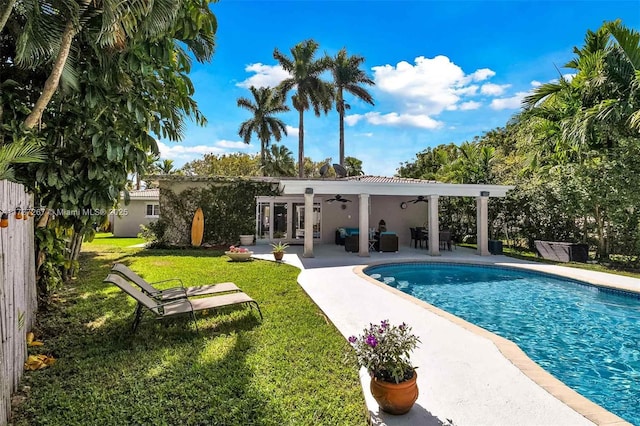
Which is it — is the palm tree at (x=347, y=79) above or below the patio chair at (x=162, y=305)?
above

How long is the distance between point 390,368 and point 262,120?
122 feet

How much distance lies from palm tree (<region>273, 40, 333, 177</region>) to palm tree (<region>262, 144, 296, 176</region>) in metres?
11.5

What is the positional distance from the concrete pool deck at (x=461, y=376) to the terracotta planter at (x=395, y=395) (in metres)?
0.12

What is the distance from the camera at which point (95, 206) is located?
520cm

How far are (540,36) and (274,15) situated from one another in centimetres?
1274

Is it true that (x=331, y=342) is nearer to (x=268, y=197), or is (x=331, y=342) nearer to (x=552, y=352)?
(x=552, y=352)

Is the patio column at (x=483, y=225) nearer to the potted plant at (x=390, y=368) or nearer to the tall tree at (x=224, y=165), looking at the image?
the potted plant at (x=390, y=368)

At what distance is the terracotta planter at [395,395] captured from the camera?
3453 millimetres

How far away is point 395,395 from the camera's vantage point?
345 cm

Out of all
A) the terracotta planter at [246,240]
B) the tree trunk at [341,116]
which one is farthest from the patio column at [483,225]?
the tree trunk at [341,116]

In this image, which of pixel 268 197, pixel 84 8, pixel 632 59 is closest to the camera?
pixel 84 8

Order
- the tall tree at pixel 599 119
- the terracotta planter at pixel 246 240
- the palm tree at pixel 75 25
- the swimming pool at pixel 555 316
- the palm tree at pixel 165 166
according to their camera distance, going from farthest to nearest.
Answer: the palm tree at pixel 165 166 < the terracotta planter at pixel 246 240 < the tall tree at pixel 599 119 < the swimming pool at pixel 555 316 < the palm tree at pixel 75 25

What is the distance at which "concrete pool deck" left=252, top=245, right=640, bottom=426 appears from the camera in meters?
3.51

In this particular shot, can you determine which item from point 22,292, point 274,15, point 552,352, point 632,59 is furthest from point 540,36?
point 22,292
